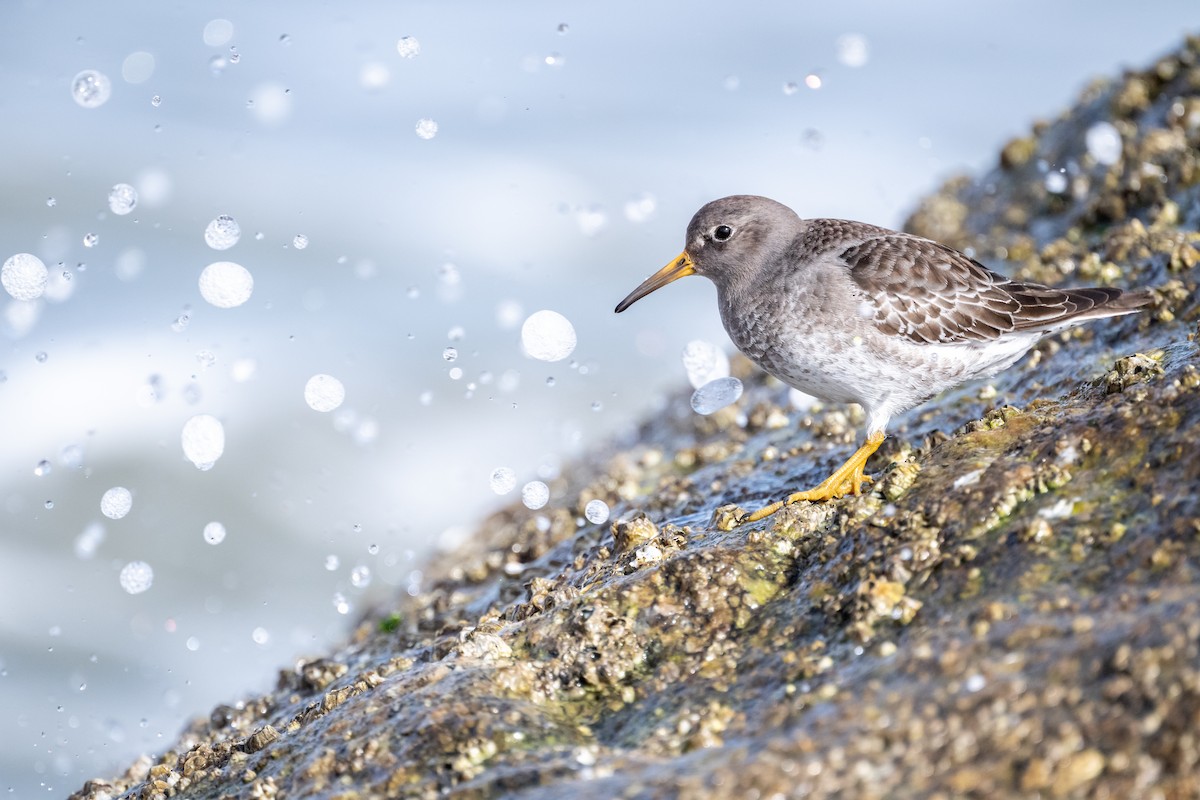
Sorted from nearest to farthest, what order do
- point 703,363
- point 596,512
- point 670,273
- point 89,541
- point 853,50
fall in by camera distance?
point 670,273
point 596,512
point 703,363
point 89,541
point 853,50

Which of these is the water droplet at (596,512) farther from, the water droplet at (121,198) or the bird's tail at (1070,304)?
the water droplet at (121,198)

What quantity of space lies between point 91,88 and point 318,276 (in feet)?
14.2

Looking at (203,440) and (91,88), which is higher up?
(91,88)

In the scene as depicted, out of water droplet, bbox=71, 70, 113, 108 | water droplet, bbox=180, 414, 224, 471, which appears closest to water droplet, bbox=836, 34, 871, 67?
water droplet, bbox=71, 70, 113, 108

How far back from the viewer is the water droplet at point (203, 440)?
→ 35.8 ft

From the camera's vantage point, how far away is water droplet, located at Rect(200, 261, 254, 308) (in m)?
11.1

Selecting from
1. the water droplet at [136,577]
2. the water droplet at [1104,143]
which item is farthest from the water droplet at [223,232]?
the water droplet at [1104,143]

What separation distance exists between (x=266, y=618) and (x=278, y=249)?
5652mm

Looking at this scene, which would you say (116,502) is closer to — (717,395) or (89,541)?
(89,541)

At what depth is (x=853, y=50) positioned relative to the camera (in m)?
18.2

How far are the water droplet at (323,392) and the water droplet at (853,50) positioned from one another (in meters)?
10.3

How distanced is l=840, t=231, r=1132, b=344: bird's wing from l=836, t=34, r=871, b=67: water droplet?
43.9 ft

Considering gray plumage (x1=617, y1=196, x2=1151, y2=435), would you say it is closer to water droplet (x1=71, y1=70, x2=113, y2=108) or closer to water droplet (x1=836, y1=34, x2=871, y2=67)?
water droplet (x1=71, y1=70, x2=113, y2=108)

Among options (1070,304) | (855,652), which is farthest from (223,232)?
(855,652)
